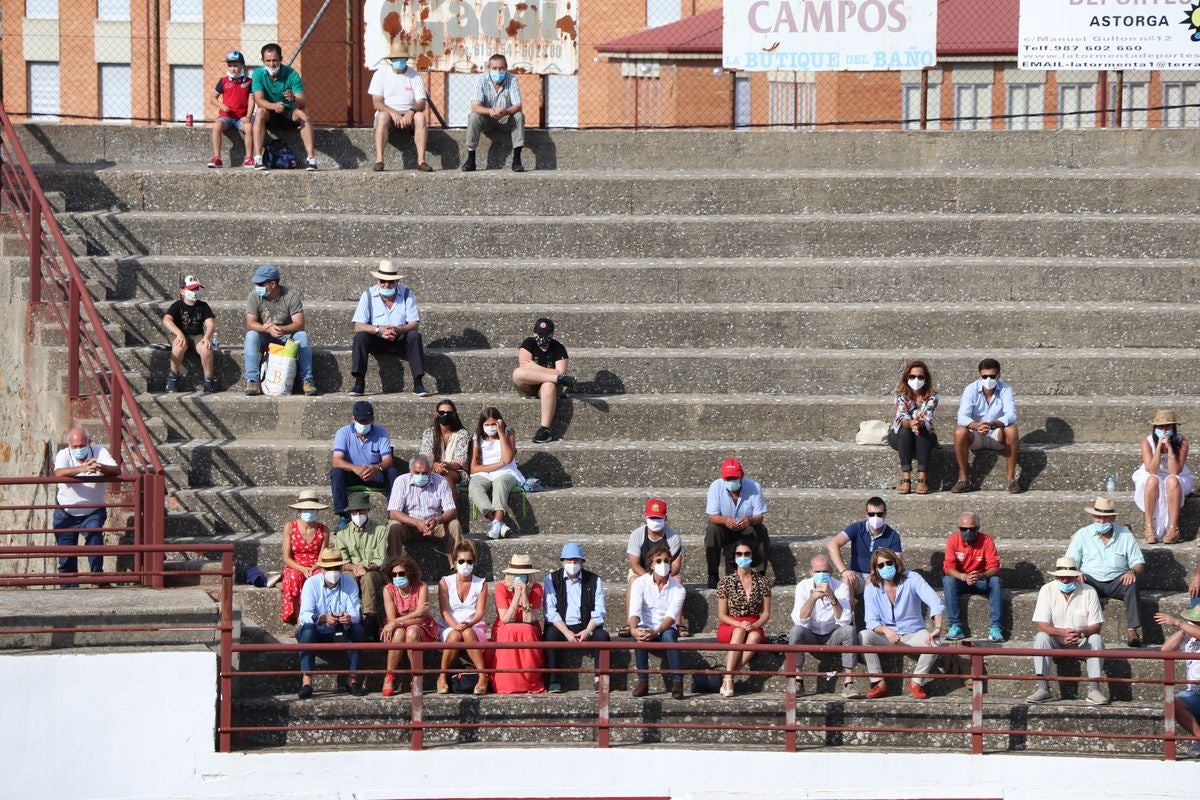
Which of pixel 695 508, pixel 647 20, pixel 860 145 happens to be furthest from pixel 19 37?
pixel 695 508

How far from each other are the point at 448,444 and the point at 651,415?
228 cm

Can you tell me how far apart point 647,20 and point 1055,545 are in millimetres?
26337

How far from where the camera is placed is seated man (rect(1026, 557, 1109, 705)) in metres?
15.3

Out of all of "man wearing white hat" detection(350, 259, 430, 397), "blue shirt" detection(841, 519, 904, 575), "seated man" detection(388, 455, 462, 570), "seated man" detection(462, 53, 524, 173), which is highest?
"seated man" detection(462, 53, 524, 173)

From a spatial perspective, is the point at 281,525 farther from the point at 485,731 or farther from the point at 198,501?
the point at 485,731

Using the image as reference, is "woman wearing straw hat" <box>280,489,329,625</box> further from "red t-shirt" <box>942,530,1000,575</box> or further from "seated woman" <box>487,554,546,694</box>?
"red t-shirt" <box>942,530,1000,575</box>

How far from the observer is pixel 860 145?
21531mm

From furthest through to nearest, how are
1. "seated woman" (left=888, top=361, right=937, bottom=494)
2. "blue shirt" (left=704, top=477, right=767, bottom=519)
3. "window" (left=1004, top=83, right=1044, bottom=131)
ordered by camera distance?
"window" (left=1004, top=83, right=1044, bottom=131)
"seated woman" (left=888, top=361, right=937, bottom=494)
"blue shirt" (left=704, top=477, right=767, bottom=519)

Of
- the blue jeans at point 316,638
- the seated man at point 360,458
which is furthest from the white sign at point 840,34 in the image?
the blue jeans at point 316,638

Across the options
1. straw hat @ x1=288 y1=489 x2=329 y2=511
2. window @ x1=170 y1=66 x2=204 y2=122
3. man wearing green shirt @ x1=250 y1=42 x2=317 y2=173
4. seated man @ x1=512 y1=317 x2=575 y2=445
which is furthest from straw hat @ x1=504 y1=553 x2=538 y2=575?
window @ x1=170 y1=66 x2=204 y2=122

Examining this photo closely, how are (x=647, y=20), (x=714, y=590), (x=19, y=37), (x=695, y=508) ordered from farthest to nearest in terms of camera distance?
(x=19, y=37) → (x=647, y=20) → (x=695, y=508) → (x=714, y=590)

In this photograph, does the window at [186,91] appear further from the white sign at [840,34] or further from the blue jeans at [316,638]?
the blue jeans at [316,638]

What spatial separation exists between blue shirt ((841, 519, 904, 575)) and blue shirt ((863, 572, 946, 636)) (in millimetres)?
478

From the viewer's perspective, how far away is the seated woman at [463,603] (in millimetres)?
15375
